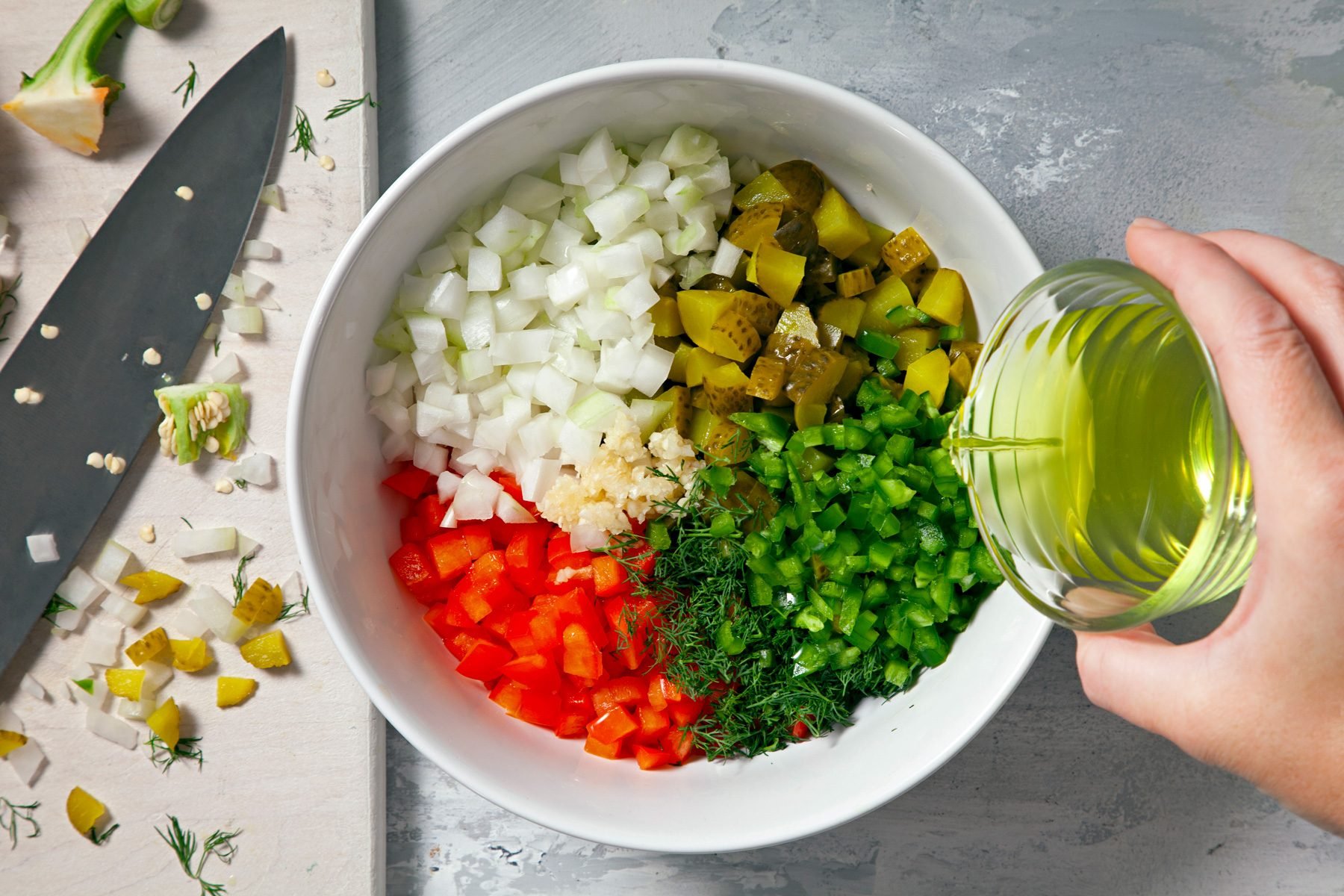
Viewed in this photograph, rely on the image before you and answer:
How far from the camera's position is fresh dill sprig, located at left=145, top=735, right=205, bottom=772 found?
1.90 metres

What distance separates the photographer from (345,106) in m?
1.82

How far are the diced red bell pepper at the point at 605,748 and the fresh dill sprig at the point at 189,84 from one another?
59.5 inches

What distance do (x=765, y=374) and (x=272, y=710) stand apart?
1245mm

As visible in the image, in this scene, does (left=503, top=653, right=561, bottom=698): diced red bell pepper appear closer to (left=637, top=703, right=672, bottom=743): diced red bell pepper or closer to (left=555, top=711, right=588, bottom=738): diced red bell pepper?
(left=555, top=711, right=588, bottom=738): diced red bell pepper

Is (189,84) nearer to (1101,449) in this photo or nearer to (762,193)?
(762,193)

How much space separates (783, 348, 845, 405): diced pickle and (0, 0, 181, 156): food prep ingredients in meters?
1.44

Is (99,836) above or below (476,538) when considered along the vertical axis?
below

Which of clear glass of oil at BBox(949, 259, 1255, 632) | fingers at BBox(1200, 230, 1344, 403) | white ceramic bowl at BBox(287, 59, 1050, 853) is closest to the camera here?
fingers at BBox(1200, 230, 1344, 403)

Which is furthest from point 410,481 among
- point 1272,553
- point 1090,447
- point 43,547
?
point 1272,553

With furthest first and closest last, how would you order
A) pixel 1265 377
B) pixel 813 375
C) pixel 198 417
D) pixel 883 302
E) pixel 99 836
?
pixel 99 836, pixel 198 417, pixel 883 302, pixel 813 375, pixel 1265 377

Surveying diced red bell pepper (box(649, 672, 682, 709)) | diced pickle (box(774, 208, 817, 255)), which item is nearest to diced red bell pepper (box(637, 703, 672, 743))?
diced red bell pepper (box(649, 672, 682, 709))

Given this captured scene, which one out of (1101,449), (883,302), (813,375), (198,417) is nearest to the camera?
(1101,449)

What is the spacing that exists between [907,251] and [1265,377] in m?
0.76

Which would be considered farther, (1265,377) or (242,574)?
(242,574)
